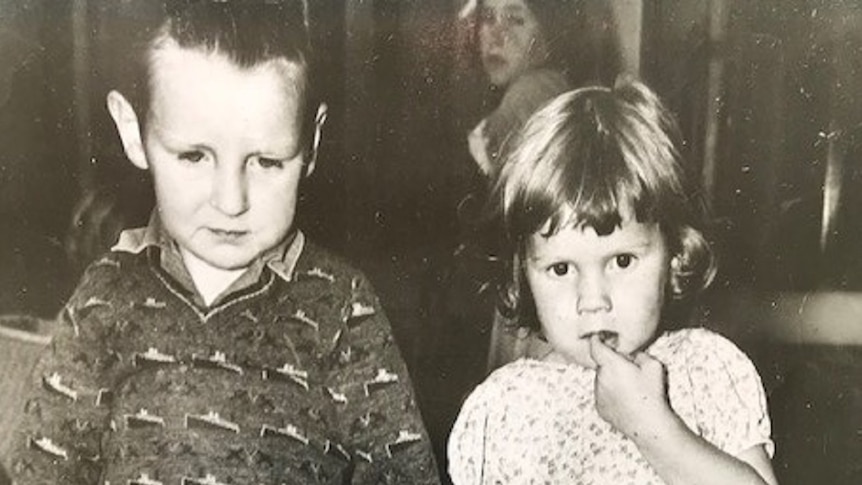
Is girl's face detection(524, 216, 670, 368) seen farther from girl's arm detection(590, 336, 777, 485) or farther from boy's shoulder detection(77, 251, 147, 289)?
boy's shoulder detection(77, 251, 147, 289)

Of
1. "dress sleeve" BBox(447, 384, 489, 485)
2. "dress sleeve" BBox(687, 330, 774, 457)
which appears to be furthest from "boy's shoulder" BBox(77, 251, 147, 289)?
"dress sleeve" BBox(687, 330, 774, 457)

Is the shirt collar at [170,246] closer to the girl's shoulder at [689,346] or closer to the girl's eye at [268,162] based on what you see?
the girl's eye at [268,162]

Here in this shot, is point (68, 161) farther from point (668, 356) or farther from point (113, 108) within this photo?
point (668, 356)

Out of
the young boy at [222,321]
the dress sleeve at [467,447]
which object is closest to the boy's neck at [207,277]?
the young boy at [222,321]

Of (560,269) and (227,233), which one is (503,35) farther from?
(227,233)

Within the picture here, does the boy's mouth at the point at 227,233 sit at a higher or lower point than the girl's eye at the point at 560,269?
higher

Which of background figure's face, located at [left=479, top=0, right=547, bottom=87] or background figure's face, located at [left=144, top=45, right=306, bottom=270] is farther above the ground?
background figure's face, located at [left=479, top=0, right=547, bottom=87]
